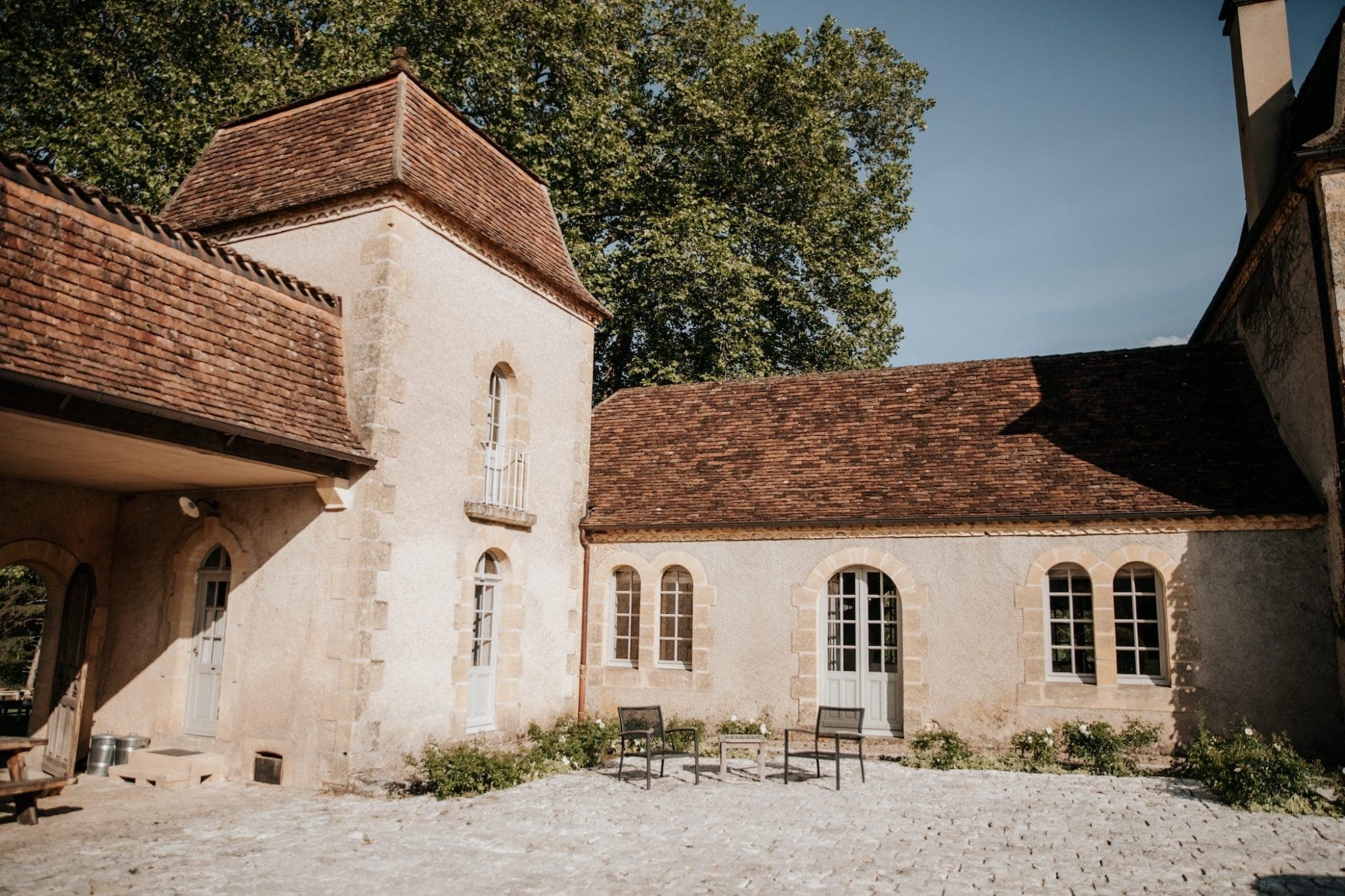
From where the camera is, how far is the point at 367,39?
62.0 feet

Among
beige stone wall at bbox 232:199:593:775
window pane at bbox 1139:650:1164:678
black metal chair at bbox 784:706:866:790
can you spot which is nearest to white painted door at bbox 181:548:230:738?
beige stone wall at bbox 232:199:593:775

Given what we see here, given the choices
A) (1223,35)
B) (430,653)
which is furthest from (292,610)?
(1223,35)

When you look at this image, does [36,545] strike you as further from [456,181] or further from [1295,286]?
[1295,286]

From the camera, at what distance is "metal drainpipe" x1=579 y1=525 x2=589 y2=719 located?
1326 centimetres

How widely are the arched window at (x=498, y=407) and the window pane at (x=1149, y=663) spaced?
27.4 feet

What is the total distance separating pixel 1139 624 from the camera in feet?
37.0

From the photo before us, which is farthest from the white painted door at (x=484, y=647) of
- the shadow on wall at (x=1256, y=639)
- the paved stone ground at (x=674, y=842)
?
the shadow on wall at (x=1256, y=639)

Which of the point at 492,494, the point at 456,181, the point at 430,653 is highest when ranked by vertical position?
the point at 456,181

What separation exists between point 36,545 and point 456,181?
6.25m

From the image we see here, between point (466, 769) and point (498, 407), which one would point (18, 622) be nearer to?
point (498, 407)

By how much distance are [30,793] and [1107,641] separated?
36.4ft

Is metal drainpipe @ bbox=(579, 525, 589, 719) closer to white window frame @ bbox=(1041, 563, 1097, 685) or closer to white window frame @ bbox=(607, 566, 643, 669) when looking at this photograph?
white window frame @ bbox=(607, 566, 643, 669)

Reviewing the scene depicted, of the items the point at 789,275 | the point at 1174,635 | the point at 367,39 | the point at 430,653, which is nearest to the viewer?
the point at 430,653

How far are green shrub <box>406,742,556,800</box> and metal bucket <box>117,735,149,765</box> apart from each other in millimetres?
3071
